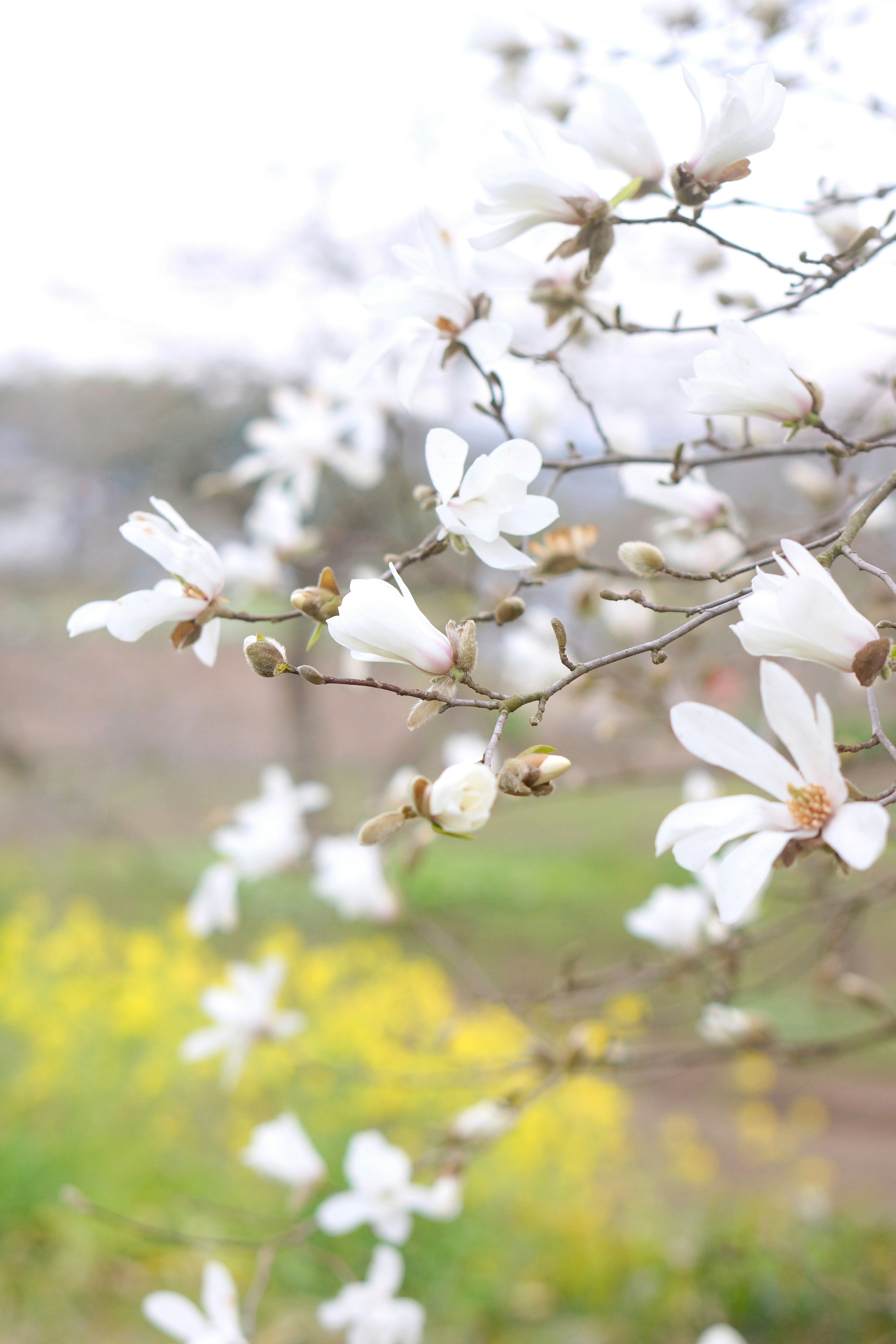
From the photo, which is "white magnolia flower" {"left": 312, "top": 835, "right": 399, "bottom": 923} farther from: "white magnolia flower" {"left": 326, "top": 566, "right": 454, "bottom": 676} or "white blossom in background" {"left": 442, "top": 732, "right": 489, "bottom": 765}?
"white magnolia flower" {"left": 326, "top": 566, "right": 454, "bottom": 676}

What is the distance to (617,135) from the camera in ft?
2.26

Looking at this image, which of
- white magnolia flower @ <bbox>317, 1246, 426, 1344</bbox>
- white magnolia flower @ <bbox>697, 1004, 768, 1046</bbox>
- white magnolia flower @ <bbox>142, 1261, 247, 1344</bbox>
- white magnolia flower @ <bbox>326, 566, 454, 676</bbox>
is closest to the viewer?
white magnolia flower @ <bbox>326, 566, 454, 676</bbox>

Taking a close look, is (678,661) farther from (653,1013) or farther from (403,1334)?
(403,1334)

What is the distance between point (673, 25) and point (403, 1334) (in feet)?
5.02

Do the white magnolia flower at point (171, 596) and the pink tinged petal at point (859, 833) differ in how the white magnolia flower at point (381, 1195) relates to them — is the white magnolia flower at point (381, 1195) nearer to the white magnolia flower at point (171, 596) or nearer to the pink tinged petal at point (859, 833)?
the white magnolia flower at point (171, 596)

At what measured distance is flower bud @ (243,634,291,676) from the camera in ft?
1.94

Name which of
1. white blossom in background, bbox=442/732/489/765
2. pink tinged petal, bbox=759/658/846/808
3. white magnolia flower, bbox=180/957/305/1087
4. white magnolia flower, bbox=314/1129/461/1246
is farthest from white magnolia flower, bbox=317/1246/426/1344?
pink tinged petal, bbox=759/658/846/808

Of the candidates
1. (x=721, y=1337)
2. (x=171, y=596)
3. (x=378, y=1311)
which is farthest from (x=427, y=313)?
(x=721, y=1337)

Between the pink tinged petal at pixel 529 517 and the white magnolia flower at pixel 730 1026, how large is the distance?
2.60 ft

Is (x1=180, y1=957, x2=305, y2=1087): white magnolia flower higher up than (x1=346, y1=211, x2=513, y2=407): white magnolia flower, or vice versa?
(x1=346, y1=211, x2=513, y2=407): white magnolia flower

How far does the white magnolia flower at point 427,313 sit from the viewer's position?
2.39 ft

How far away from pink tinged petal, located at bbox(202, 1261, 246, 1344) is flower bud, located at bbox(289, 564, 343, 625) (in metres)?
0.66

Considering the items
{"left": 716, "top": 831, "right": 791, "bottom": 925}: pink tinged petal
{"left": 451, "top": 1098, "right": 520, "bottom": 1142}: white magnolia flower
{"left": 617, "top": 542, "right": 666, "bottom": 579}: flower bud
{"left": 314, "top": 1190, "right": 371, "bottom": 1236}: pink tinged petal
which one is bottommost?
{"left": 314, "top": 1190, "right": 371, "bottom": 1236}: pink tinged petal

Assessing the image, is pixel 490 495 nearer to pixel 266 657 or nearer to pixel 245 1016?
pixel 266 657
